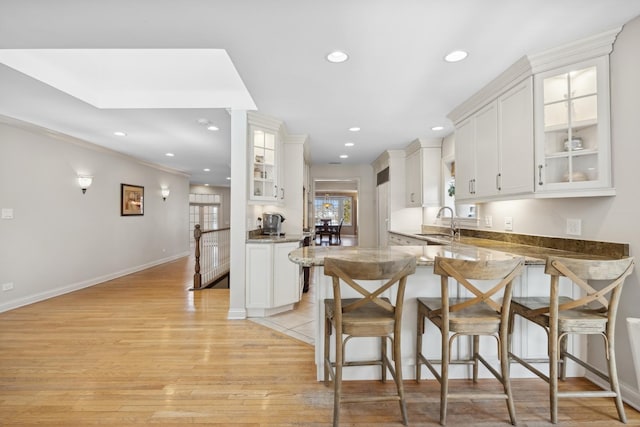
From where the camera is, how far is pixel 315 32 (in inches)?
79.8

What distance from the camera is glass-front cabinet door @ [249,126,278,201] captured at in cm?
378

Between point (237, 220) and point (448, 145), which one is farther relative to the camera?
point (448, 145)

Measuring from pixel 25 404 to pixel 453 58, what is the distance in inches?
154

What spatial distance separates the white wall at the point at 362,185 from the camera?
24.0 feet

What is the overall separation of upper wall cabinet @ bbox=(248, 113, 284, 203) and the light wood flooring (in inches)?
63.6

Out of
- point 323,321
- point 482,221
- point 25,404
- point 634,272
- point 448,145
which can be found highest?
point 448,145

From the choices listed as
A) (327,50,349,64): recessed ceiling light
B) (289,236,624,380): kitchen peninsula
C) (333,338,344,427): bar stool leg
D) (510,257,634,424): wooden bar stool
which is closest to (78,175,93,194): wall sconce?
(289,236,624,380): kitchen peninsula

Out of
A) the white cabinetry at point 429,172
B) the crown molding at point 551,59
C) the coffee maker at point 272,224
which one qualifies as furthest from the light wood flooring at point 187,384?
the white cabinetry at point 429,172

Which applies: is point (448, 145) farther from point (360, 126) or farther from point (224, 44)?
point (224, 44)

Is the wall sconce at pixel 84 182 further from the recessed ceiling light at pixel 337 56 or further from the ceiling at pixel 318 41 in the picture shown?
the recessed ceiling light at pixel 337 56

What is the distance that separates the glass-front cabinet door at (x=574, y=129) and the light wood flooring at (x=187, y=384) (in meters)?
1.48

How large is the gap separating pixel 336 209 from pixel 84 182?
11730 millimetres

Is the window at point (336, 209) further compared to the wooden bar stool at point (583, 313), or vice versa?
the window at point (336, 209)

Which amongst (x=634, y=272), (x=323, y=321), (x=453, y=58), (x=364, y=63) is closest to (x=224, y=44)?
(x=364, y=63)
